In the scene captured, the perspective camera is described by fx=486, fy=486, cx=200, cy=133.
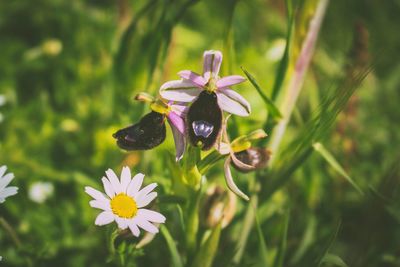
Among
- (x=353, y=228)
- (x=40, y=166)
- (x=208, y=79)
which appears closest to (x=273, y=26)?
(x=353, y=228)

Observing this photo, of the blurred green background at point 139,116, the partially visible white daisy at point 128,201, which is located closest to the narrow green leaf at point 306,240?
the blurred green background at point 139,116

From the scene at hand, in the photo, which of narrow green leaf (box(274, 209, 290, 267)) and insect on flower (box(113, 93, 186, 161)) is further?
narrow green leaf (box(274, 209, 290, 267))

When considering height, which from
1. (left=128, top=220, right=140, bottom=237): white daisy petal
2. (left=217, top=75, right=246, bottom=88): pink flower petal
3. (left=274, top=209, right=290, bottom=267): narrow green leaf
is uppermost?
(left=217, top=75, right=246, bottom=88): pink flower petal

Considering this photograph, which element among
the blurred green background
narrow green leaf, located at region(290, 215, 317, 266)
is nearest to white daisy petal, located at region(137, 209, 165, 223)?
the blurred green background

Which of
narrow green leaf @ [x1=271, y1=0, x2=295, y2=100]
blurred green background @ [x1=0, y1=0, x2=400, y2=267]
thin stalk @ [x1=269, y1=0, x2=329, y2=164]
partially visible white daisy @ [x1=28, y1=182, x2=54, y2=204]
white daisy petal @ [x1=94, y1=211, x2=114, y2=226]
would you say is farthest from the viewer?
partially visible white daisy @ [x1=28, y1=182, x2=54, y2=204]

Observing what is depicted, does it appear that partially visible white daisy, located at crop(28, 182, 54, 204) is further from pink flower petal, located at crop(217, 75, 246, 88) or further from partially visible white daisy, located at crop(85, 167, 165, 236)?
pink flower petal, located at crop(217, 75, 246, 88)

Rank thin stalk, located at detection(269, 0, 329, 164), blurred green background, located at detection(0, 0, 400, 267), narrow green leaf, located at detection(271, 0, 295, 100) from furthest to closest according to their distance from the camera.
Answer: blurred green background, located at detection(0, 0, 400, 267), thin stalk, located at detection(269, 0, 329, 164), narrow green leaf, located at detection(271, 0, 295, 100)

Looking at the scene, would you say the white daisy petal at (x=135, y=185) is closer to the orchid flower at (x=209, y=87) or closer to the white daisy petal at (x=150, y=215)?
the white daisy petal at (x=150, y=215)

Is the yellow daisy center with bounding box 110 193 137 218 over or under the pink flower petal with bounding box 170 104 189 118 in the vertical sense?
under
